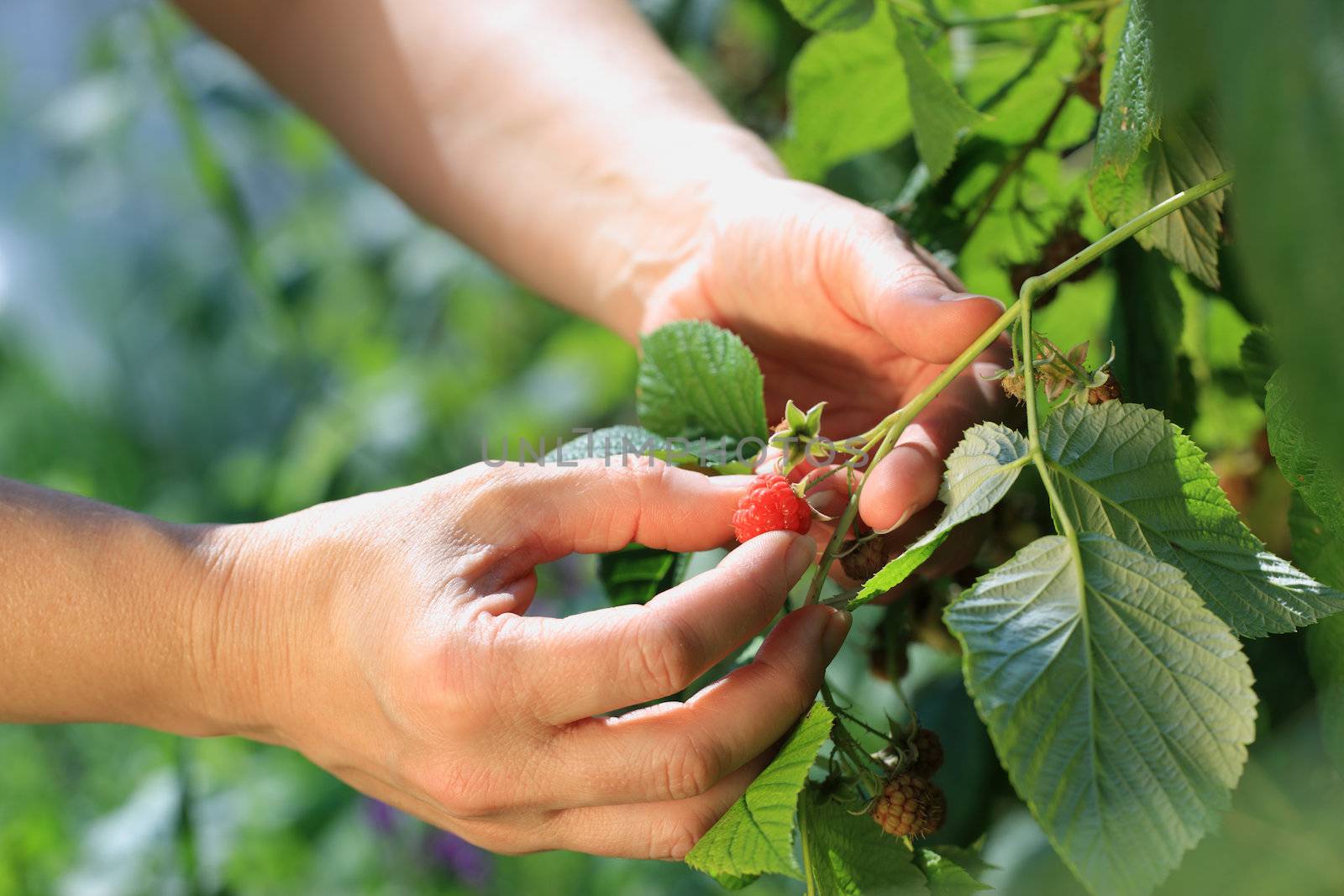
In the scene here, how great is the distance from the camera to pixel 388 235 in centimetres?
179

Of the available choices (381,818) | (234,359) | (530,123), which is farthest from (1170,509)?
(234,359)

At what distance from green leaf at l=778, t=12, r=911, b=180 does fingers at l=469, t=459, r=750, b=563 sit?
29 centimetres

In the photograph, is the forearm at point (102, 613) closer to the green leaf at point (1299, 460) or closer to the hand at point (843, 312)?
the hand at point (843, 312)

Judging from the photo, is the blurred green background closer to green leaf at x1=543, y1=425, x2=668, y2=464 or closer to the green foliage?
green leaf at x1=543, y1=425, x2=668, y2=464

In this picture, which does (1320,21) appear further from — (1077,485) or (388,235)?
(388,235)

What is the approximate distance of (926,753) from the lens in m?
0.48

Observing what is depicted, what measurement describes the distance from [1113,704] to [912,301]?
0.21m

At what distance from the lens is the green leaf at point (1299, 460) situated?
1.26 feet

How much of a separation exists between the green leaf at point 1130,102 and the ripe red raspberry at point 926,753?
237mm

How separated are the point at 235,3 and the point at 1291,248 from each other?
1.05 meters

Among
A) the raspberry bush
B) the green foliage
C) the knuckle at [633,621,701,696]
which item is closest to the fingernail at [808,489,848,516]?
the raspberry bush

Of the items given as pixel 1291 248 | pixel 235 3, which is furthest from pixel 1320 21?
pixel 235 3

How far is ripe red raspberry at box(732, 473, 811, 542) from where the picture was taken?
19.0 inches

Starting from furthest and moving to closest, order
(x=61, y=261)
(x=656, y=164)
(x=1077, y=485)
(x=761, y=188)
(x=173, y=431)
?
(x=173, y=431) < (x=61, y=261) < (x=656, y=164) < (x=761, y=188) < (x=1077, y=485)
